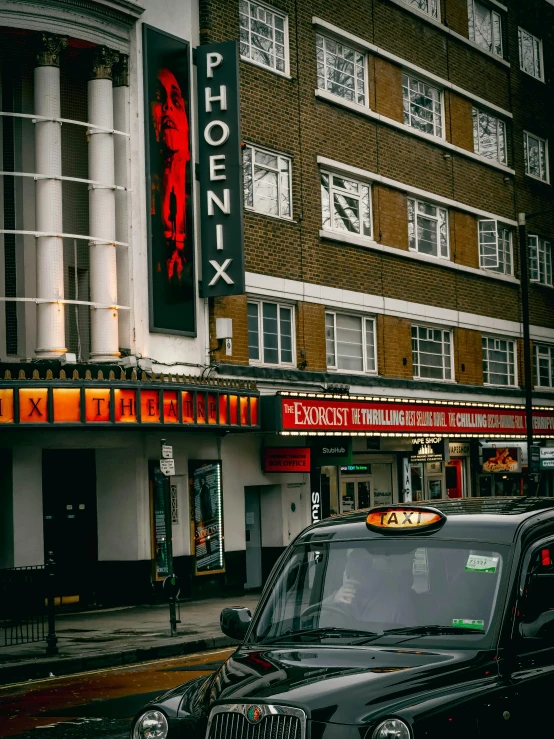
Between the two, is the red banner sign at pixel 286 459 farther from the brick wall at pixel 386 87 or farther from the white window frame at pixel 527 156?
the white window frame at pixel 527 156

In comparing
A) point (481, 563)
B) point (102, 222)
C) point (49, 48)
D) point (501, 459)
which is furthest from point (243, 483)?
point (481, 563)

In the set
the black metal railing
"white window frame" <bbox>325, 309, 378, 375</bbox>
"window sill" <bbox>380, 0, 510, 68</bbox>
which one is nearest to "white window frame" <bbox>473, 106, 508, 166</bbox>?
"window sill" <bbox>380, 0, 510, 68</bbox>

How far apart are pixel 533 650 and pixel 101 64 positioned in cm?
1873

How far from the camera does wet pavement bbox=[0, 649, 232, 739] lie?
10039mm

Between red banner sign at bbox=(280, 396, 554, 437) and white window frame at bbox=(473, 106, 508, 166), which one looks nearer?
red banner sign at bbox=(280, 396, 554, 437)

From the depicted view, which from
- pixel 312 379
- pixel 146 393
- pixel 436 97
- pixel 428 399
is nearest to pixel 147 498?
pixel 146 393

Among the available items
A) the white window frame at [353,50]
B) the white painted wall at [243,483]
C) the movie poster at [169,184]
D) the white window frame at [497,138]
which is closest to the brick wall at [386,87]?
the white window frame at [353,50]

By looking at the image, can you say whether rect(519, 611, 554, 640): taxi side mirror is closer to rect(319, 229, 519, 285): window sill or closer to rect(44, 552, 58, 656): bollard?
rect(44, 552, 58, 656): bollard

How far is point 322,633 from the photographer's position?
5746mm

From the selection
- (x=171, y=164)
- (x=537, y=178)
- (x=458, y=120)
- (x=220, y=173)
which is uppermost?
(x=458, y=120)

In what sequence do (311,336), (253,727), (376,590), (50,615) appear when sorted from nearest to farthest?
1. (253,727)
2. (376,590)
3. (50,615)
4. (311,336)

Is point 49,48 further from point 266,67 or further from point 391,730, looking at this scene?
point 391,730

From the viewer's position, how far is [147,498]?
22.8 m

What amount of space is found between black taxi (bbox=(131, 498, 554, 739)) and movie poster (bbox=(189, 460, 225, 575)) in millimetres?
18030
